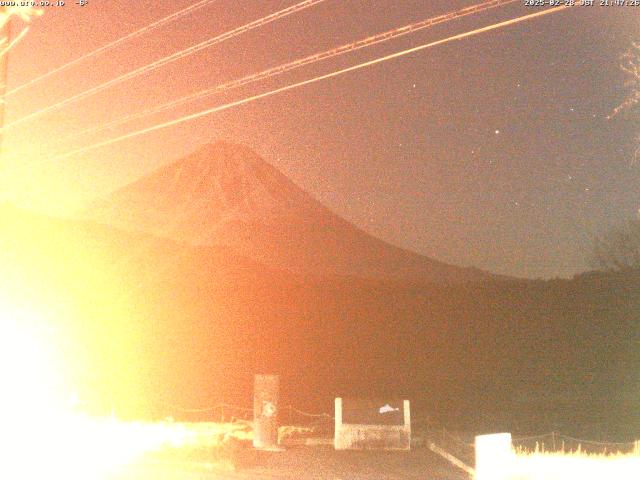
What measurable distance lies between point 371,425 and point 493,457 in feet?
22.5

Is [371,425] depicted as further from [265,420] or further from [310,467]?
[310,467]

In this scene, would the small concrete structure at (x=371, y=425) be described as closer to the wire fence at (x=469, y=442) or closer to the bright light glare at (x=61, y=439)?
the wire fence at (x=469, y=442)

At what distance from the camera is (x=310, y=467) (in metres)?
15.5

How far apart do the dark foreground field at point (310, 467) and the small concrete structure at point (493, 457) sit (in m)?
2.68

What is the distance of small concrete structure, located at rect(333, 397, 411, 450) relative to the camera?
60.1ft

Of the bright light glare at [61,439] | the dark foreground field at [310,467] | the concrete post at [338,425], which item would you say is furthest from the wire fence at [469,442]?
the bright light glare at [61,439]

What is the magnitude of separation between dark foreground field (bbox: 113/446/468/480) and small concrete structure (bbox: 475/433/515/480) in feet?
8.79

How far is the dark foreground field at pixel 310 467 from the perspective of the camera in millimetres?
14070

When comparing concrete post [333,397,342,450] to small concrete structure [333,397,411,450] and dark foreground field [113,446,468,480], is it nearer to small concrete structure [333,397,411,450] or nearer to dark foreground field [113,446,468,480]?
small concrete structure [333,397,411,450]

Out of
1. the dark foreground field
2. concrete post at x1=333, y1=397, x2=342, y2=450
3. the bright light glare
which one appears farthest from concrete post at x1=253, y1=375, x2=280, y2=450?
the bright light glare

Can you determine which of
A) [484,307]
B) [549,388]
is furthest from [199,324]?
[549,388]

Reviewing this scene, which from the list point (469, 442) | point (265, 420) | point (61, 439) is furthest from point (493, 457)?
point (61, 439)

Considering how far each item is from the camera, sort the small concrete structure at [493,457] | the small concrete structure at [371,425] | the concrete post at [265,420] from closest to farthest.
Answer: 1. the small concrete structure at [493,457]
2. the concrete post at [265,420]
3. the small concrete structure at [371,425]

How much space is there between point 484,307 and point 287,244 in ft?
201
